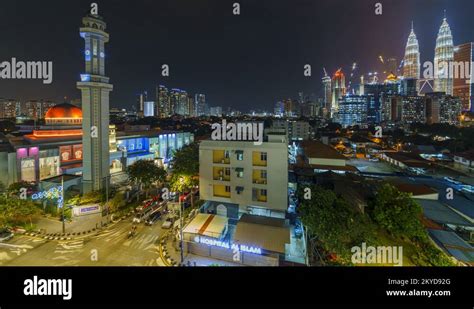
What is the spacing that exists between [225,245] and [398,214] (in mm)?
8600

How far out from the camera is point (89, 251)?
37.6 feet

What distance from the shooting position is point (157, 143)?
34.5 metres

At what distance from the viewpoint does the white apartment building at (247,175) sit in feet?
48.0

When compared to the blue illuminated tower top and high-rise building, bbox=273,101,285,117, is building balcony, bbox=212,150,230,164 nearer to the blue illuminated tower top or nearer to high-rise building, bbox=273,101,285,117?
the blue illuminated tower top

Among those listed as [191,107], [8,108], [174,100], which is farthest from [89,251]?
[191,107]

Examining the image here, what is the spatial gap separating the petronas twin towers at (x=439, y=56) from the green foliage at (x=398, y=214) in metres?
92.2

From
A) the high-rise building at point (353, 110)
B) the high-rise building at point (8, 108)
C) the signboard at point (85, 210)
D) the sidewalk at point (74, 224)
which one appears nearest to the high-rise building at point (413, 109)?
the high-rise building at point (353, 110)

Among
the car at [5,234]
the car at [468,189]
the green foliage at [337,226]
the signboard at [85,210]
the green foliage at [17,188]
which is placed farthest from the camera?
the car at [468,189]

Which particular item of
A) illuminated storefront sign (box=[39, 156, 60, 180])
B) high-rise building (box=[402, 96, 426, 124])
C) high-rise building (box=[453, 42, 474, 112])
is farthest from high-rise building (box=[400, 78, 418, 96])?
illuminated storefront sign (box=[39, 156, 60, 180])

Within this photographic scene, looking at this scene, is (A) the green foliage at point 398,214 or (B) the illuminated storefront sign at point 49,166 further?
(B) the illuminated storefront sign at point 49,166

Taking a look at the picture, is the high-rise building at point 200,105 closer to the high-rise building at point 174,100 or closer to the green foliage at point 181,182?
the high-rise building at point 174,100

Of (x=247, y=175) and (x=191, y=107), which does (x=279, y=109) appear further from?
(x=247, y=175)

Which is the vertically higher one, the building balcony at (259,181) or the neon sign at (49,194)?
the building balcony at (259,181)
